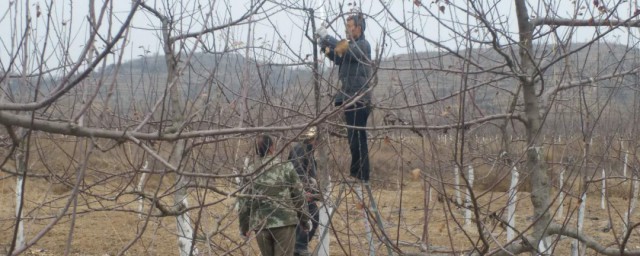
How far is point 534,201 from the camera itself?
3396mm

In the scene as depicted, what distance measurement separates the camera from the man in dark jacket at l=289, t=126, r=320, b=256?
402 centimetres

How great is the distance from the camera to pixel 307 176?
4.32 m

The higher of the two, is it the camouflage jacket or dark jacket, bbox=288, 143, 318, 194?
dark jacket, bbox=288, 143, 318, 194

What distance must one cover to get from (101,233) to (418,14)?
35.0ft

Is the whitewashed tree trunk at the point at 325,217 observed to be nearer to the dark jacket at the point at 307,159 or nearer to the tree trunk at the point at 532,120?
the dark jacket at the point at 307,159

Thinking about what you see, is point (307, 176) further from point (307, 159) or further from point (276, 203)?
point (276, 203)

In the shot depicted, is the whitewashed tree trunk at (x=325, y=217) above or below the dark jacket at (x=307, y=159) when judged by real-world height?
below

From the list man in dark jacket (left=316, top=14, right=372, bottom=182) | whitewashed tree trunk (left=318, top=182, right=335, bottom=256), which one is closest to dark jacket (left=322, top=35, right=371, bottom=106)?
man in dark jacket (left=316, top=14, right=372, bottom=182)

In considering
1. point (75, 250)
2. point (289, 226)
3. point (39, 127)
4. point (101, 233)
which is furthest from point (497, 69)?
point (101, 233)

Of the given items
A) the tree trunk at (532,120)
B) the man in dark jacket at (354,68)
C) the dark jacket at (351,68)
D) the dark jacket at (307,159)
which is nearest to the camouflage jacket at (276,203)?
the dark jacket at (307,159)

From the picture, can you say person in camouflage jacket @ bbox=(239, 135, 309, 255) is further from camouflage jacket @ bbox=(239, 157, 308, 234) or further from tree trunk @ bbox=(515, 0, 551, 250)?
tree trunk @ bbox=(515, 0, 551, 250)

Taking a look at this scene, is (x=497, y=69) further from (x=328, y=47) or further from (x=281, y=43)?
(x=281, y=43)

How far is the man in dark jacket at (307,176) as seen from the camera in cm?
402

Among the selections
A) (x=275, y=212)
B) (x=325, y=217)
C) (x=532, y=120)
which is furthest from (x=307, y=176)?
(x=275, y=212)
